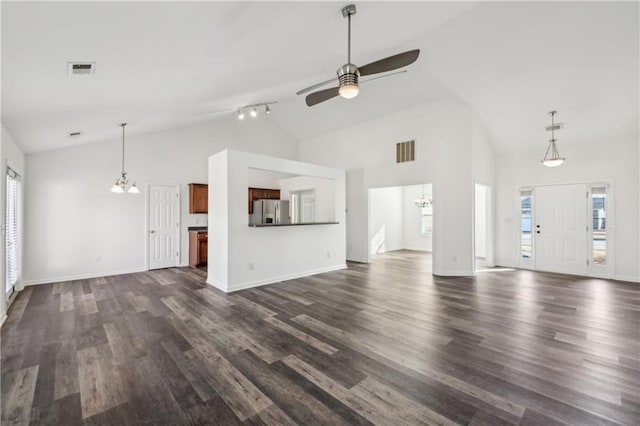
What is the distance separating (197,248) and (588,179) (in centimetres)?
907

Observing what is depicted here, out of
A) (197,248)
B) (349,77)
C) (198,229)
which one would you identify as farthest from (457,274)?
(198,229)

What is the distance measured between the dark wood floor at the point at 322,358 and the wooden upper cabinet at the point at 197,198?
2.89m

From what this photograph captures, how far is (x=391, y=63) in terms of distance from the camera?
2.97 metres

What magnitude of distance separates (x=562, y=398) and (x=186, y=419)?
2.68 metres

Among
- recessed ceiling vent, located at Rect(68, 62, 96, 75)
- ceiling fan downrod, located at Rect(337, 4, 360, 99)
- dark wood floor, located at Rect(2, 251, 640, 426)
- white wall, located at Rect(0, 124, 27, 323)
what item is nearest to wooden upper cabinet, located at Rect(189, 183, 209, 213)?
dark wood floor, located at Rect(2, 251, 640, 426)

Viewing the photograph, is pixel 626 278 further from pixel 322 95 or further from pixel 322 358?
pixel 322 95

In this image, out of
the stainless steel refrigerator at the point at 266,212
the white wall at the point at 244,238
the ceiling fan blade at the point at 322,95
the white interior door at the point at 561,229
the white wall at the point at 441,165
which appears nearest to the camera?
the ceiling fan blade at the point at 322,95

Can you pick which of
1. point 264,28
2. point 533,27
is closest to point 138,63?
point 264,28

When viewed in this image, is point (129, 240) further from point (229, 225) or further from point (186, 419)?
point (186, 419)

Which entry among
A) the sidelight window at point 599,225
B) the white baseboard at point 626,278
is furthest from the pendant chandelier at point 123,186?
the white baseboard at point 626,278

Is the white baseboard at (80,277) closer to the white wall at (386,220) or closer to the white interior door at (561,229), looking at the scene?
the white wall at (386,220)

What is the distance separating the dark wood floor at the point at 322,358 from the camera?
76.9 inches

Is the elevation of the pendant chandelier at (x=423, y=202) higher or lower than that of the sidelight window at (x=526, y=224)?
higher

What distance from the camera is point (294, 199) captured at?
340 inches
